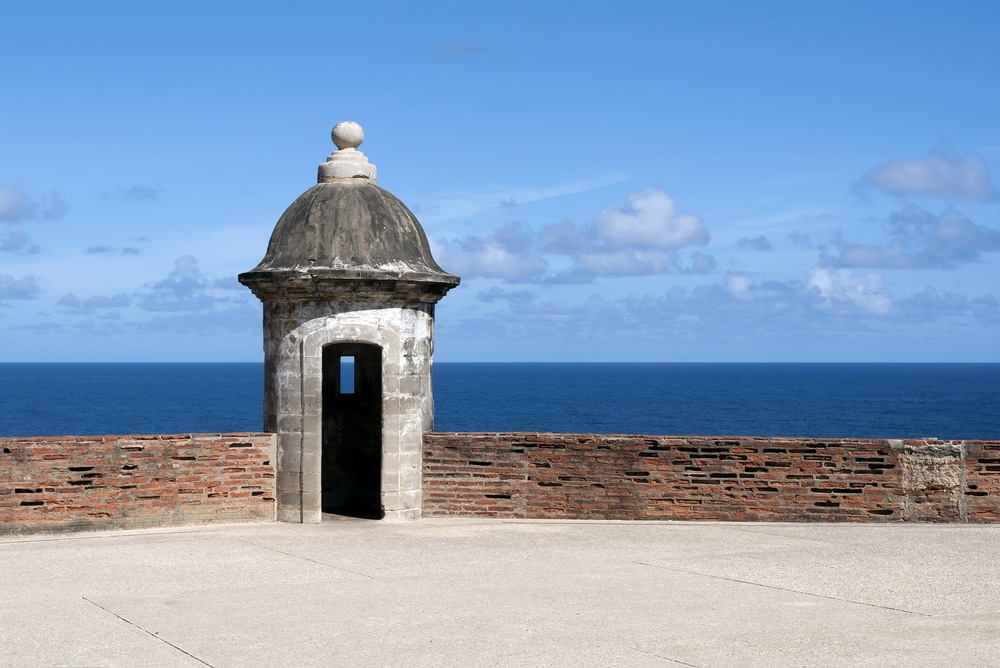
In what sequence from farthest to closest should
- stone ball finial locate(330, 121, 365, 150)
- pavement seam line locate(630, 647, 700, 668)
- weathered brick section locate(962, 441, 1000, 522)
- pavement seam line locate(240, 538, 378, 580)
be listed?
stone ball finial locate(330, 121, 365, 150)
weathered brick section locate(962, 441, 1000, 522)
pavement seam line locate(240, 538, 378, 580)
pavement seam line locate(630, 647, 700, 668)

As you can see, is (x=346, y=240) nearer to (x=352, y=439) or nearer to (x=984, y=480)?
(x=352, y=439)

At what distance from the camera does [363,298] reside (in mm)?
11438

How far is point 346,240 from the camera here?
1151cm

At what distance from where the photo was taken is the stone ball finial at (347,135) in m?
12.3

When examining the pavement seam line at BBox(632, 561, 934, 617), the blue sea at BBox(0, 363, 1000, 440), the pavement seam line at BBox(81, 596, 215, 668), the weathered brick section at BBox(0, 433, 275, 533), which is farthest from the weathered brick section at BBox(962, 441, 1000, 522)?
the blue sea at BBox(0, 363, 1000, 440)

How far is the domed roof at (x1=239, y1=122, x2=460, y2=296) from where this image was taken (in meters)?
11.3

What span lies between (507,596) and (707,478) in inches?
158

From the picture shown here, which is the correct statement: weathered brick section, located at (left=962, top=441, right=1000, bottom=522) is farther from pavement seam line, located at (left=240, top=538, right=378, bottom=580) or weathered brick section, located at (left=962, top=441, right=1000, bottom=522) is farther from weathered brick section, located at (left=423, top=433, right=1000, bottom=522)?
pavement seam line, located at (left=240, top=538, right=378, bottom=580)

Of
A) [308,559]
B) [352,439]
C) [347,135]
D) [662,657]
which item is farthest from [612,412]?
[662,657]

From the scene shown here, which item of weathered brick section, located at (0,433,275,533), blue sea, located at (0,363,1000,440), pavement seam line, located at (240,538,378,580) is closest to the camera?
pavement seam line, located at (240,538,378,580)

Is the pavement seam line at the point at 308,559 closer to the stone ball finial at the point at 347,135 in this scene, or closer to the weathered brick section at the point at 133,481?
the weathered brick section at the point at 133,481

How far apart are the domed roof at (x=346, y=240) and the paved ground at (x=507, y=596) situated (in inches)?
93.6

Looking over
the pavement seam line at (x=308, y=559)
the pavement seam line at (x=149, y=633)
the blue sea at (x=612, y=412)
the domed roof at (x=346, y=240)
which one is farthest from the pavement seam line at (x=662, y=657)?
the blue sea at (x=612, y=412)

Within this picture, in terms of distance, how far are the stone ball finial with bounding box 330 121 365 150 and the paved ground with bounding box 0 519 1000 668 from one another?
3960 mm
